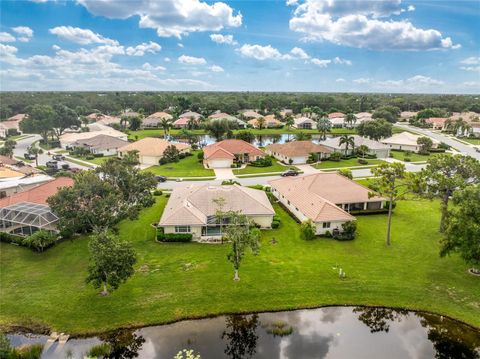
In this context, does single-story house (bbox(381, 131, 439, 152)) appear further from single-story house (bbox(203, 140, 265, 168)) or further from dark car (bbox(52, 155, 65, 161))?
dark car (bbox(52, 155, 65, 161))

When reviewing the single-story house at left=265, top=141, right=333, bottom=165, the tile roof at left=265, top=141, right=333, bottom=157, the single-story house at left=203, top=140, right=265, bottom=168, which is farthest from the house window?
the tile roof at left=265, top=141, right=333, bottom=157

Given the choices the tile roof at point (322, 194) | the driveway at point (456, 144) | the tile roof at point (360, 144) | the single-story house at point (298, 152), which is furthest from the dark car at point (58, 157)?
the driveway at point (456, 144)

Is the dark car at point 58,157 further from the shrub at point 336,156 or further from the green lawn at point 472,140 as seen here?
the green lawn at point 472,140

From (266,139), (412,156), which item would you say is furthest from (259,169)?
(266,139)

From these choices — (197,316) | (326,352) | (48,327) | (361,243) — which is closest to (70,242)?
(48,327)

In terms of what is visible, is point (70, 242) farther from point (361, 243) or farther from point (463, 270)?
point (463, 270)

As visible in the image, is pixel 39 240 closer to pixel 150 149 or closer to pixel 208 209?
pixel 208 209
